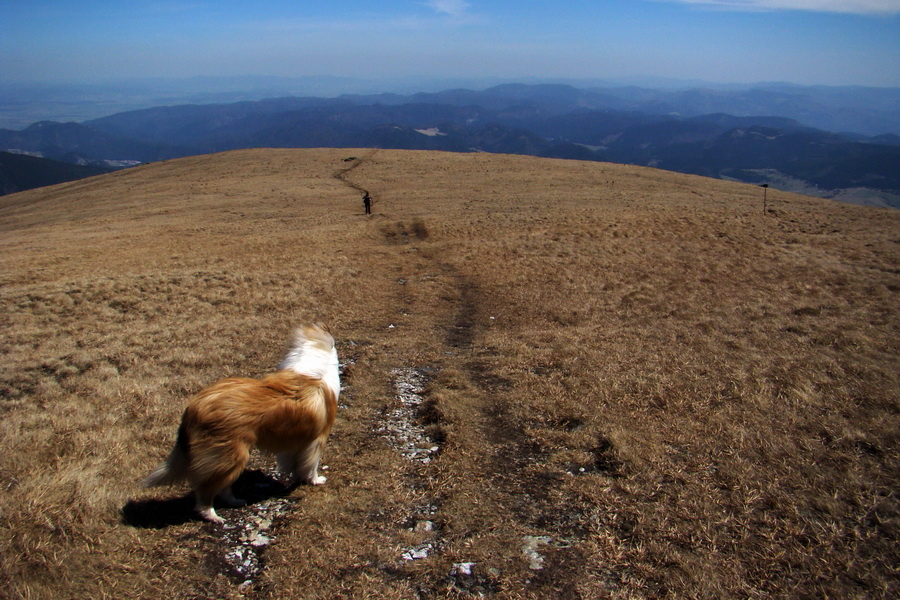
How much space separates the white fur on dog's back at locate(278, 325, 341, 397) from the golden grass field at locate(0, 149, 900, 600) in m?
1.32

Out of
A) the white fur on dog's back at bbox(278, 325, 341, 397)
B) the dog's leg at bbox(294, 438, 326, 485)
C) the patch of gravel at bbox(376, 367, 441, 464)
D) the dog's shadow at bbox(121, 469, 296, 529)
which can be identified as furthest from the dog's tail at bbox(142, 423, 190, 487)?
the patch of gravel at bbox(376, 367, 441, 464)

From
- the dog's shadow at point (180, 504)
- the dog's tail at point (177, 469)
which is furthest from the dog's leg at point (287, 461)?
the dog's tail at point (177, 469)

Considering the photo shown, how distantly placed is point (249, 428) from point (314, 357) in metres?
1.30

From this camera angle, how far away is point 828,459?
634 cm

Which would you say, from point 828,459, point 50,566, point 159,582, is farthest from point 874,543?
point 50,566

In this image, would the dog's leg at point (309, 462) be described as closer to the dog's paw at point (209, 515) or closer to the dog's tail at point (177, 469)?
the dog's paw at point (209, 515)

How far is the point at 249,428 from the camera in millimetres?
4781

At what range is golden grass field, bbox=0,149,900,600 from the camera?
4.43 meters

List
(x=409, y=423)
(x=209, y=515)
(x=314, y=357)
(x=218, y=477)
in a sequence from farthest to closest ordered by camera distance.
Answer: (x=409, y=423) < (x=314, y=357) < (x=209, y=515) < (x=218, y=477)

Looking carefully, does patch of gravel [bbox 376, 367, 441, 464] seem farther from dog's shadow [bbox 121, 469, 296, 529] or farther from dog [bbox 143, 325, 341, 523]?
dog's shadow [bbox 121, 469, 296, 529]

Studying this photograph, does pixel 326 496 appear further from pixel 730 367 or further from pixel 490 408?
pixel 730 367

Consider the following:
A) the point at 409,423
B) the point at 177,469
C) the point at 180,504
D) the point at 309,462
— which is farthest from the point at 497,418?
the point at 177,469

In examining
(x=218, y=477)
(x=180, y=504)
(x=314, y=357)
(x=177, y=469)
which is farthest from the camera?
(x=314, y=357)

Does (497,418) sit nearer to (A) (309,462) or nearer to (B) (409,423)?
(B) (409,423)
